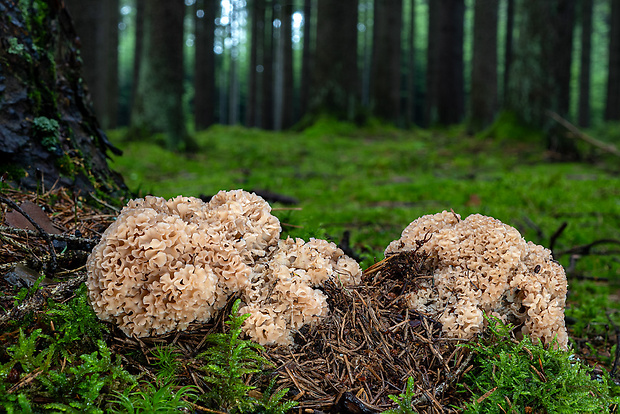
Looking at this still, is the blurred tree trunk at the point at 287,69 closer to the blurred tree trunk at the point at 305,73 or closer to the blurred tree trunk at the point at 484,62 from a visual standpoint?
the blurred tree trunk at the point at 305,73

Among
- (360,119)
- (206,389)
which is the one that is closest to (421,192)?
(206,389)

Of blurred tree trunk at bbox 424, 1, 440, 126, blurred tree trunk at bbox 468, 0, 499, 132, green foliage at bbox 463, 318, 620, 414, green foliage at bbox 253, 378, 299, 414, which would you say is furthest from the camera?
blurred tree trunk at bbox 424, 1, 440, 126

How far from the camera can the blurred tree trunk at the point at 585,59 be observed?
25.8 metres

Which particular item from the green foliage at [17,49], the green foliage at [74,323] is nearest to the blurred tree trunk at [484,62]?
the green foliage at [17,49]

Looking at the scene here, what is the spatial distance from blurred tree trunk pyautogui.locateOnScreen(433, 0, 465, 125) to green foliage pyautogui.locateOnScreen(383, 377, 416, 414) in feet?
66.8

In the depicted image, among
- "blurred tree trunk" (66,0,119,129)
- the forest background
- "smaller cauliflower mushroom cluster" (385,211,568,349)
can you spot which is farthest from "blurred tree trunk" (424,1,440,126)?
"smaller cauliflower mushroom cluster" (385,211,568,349)

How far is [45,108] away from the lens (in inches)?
131

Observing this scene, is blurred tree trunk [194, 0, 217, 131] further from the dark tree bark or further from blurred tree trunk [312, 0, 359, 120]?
the dark tree bark

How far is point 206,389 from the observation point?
2010mm

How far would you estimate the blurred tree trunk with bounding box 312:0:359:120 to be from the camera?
1532 cm

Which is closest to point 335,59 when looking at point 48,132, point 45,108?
point 45,108

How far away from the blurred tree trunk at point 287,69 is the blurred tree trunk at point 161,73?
1384 cm

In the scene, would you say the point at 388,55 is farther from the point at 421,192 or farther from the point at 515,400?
the point at 515,400

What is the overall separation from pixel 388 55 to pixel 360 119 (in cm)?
565
